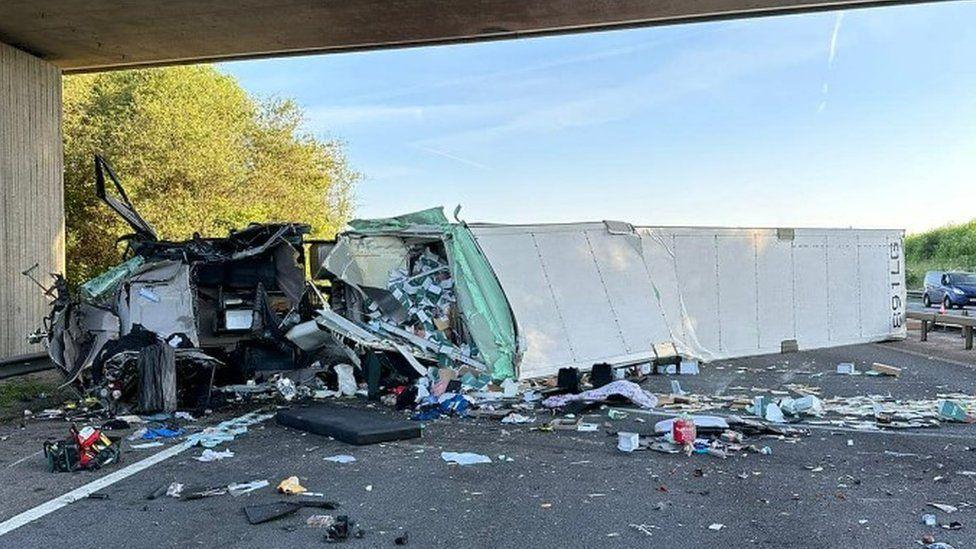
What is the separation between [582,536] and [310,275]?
792 cm

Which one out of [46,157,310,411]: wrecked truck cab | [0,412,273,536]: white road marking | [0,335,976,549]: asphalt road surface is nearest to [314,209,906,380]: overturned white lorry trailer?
[46,157,310,411]: wrecked truck cab

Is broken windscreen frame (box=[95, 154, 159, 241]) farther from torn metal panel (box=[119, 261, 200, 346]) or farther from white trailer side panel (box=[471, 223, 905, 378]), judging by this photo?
white trailer side panel (box=[471, 223, 905, 378])

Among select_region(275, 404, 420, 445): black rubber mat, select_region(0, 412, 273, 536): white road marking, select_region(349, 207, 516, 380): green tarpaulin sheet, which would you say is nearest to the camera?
select_region(0, 412, 273, 536): white road marking

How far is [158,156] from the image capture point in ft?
72.4

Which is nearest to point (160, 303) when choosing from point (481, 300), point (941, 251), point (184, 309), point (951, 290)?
point (184, 309)

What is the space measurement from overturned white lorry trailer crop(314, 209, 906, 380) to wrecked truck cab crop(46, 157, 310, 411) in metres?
1.36

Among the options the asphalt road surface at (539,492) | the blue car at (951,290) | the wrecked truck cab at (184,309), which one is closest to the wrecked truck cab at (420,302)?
the wrecked truck cab at (184,309)

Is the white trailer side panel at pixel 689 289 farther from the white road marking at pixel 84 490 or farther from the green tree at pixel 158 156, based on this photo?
the green tree at pixel 158 156

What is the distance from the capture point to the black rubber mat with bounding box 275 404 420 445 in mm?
6562

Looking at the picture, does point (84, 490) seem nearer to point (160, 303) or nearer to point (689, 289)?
point (160, 303)

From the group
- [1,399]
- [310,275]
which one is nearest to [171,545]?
[1,399]

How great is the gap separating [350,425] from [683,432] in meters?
3.02

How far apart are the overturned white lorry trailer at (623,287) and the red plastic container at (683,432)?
11.8 feet

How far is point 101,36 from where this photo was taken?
13.4 metres
